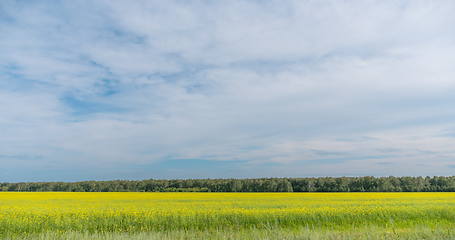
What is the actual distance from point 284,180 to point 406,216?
52.5m

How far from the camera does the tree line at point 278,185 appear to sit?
66438 millimetres

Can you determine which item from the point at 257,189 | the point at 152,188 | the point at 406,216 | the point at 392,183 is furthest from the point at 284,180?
the point at 406,216

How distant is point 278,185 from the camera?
70938mm

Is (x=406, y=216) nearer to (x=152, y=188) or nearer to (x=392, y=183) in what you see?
(x=392, y=183)

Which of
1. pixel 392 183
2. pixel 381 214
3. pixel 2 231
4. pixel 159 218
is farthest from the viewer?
pixel 392 183

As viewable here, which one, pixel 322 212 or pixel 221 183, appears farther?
pixel 221 183

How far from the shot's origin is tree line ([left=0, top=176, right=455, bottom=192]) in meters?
66.4

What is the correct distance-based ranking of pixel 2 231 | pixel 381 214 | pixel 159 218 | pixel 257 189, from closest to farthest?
pixel 2 231 < pixel 159 218 < pixel 381 214 < pixel 257 189

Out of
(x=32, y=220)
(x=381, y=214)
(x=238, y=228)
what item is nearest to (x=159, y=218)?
Answer: (x=238, y=228)

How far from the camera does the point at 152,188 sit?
75625 millimetres

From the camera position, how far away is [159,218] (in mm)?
17859

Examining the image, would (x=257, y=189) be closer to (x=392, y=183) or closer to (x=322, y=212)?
(x=392, y=183)

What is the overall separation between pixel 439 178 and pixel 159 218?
69007mm

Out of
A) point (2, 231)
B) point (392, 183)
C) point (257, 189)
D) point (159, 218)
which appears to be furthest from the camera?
point (257, 189)
